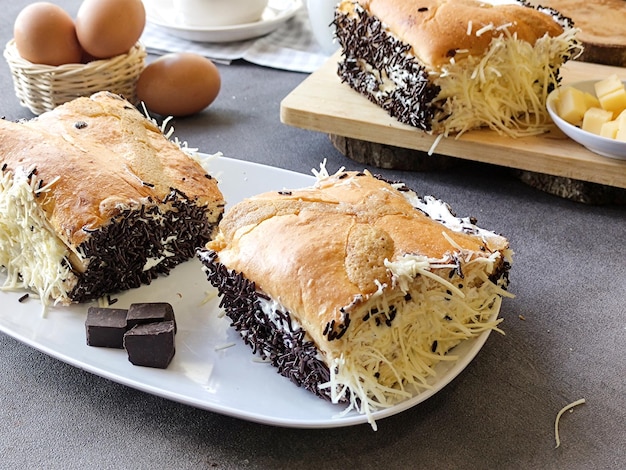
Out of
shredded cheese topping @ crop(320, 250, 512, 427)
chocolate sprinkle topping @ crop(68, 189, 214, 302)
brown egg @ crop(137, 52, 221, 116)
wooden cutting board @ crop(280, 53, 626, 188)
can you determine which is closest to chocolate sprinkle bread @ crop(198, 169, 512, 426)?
shredded cheese topping @ crop(320, 250, 512, 427)

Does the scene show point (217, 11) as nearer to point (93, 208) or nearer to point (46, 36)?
point (46, 36)

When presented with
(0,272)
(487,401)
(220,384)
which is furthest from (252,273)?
(0,272)

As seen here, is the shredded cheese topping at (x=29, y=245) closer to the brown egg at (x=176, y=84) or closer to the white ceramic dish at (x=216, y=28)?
the brown egg at (x=176, y=84)

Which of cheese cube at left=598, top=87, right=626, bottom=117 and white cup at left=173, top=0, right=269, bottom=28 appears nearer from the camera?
cheese cube at left=598, top=87, right=626, bottom=117

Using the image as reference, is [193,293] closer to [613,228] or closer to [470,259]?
[470,259]

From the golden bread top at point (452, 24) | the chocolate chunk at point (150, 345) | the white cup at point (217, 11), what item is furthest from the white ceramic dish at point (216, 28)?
the chocolate chunk at point (150, 345)

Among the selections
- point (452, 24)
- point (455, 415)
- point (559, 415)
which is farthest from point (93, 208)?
point (452, 24)

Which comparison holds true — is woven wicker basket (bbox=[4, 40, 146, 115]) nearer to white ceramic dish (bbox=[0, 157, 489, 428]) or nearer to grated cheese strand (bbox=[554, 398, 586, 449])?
white ceramic dish (bbox=[0, 157, 489, 428])

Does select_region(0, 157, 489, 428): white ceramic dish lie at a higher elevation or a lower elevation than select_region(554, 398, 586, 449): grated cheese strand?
higher
